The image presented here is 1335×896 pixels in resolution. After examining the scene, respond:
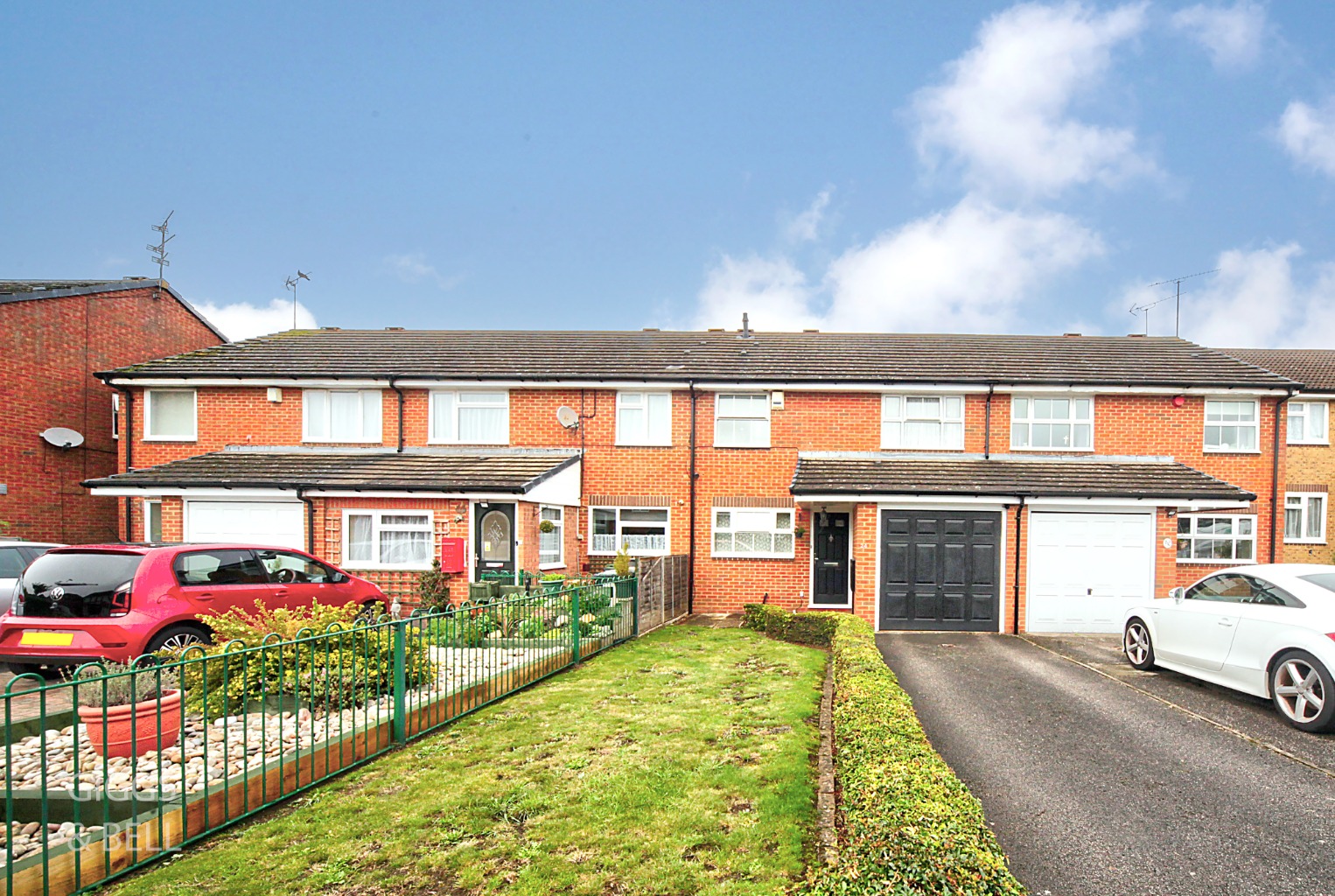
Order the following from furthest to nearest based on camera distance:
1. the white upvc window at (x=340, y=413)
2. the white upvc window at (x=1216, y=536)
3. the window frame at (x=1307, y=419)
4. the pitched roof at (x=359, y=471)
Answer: the window frame at (x=1307, y=419), the white upvc window at (x=340, y=413), the white upvc window at (x=1216, y=536), the pitched roof at (x=359, y=471)

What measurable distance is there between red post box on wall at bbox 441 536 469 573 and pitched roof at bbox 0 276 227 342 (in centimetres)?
1131

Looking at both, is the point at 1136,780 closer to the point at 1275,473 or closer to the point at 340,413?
the point at 1275,473

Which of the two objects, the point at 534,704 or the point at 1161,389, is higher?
the point at 1161,389

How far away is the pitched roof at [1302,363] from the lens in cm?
2095

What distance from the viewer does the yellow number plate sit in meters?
7.62

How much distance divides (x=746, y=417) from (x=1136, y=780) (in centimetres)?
1172

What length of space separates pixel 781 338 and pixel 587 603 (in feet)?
40.3

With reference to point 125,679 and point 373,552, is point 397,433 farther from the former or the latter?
point 125,679

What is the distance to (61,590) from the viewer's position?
7770 millimetres

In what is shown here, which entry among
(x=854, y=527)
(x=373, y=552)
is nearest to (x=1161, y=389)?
(x=854, y=527)

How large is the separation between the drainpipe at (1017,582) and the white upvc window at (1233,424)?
19.8 ft

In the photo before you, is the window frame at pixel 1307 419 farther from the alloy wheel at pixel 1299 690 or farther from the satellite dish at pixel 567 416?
the satellite dish at pixel 567 416

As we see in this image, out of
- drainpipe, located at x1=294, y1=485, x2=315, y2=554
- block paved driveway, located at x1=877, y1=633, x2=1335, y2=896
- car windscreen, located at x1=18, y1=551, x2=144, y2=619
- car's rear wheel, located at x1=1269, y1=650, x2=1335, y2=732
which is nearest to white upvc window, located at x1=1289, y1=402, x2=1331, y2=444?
block paved driveway, located at x1=877, y1=633, x2=1335, y2=896

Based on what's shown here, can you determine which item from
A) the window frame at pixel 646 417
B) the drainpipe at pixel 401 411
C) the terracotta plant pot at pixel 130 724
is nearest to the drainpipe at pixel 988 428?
the window frame at pixel 646 417
